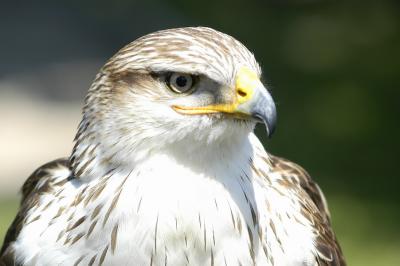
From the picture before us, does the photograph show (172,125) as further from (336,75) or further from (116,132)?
(336,75)

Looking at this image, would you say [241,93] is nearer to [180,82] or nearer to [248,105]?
[248,105]

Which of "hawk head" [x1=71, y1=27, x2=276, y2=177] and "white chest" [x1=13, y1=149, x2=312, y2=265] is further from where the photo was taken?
"white chest" [x1=13, y1=149, x2=312, y2=265]

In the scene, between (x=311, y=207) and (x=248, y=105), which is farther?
(x=311, y=207)

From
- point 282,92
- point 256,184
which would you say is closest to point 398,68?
point 282,92

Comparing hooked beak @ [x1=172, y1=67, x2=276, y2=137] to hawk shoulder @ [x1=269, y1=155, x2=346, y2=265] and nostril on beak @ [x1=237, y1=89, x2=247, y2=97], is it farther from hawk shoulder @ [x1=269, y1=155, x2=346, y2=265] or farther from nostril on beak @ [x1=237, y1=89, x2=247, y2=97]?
hawk shoulder @ [x1=269, y1=155, x2=346, y2=265]

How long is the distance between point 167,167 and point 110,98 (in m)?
0.38

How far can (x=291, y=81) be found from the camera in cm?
1072

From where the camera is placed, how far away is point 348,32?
39.3ft

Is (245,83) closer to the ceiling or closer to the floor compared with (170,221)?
closer to the ceiling

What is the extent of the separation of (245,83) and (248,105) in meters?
0.10

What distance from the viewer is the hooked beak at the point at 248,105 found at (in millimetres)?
3654

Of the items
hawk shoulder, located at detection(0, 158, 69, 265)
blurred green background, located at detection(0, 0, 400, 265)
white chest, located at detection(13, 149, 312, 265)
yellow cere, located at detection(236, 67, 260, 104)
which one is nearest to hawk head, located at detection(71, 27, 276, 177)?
yellow cere, located at detection(236, 67, 260, 104)

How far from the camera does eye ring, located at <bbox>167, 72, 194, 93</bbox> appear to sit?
3820 mm

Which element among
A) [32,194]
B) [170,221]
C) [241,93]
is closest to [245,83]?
[241,93]
